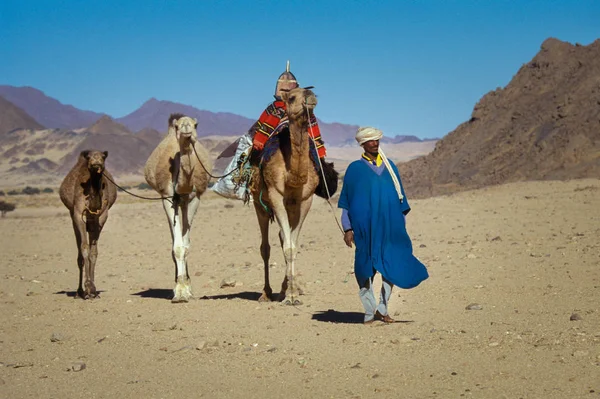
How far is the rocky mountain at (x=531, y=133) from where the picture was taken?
107 feet

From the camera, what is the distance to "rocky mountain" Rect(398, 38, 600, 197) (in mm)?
32562

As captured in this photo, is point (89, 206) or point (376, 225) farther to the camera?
point (89, 206)

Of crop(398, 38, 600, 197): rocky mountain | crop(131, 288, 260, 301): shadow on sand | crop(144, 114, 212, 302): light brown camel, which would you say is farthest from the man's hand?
crop(398, 38, 600, 197): rocky mountain

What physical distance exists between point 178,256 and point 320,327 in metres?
3.47

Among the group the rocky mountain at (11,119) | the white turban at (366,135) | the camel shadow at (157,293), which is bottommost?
the camel shadow at (157,293)

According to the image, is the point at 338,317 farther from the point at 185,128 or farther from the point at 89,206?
the point at 89,206

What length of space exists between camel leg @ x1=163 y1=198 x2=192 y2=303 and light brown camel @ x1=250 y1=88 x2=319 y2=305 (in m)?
1.02

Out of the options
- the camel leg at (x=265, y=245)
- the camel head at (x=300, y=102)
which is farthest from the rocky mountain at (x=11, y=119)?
the camel head at (x=300, y=102)

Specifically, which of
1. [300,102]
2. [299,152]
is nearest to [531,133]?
[299,152]

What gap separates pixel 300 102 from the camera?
10047mm

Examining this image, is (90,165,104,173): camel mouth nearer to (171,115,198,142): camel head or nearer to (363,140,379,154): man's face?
(171,115,198,142): camel head

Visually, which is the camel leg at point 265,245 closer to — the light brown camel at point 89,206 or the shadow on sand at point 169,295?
the shadow on sand at point 169,295

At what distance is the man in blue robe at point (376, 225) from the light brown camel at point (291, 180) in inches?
63.6

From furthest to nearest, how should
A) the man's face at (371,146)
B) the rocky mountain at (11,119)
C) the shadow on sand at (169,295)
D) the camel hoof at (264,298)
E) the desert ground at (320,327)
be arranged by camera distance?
the rocky mountain at (11,119)
the shadow on sand at (169,295)
the camel hoof at (264,298)
the man's face at (371,146)
the desert ground at (320,327)
